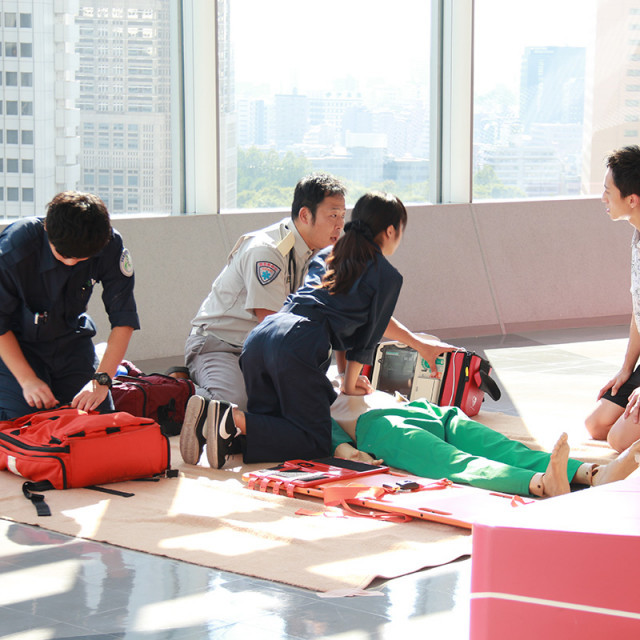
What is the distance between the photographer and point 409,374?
4.72 m

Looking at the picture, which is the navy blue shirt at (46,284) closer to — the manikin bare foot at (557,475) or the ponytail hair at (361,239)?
the ponytail hair at (361,239)

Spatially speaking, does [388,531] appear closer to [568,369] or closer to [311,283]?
[311,283]

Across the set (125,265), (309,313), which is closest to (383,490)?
(309,313)

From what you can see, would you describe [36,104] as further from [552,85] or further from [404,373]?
[552,85]

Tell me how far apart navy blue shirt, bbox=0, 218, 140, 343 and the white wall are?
2231 millimetres

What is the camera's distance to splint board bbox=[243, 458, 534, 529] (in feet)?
10.2

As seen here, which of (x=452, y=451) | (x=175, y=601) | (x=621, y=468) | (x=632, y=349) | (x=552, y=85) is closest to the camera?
(x=175, y=601)

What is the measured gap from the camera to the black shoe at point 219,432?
369 centimetres

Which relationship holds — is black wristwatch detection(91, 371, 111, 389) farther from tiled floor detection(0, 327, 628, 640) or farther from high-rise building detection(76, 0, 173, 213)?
high-rise building detection(76, 0, 173, 213)

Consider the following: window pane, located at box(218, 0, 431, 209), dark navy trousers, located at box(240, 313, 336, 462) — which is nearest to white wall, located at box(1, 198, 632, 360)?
window pane, located at box(218, 0, 431, 209)

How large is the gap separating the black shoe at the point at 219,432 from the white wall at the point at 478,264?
2409 millimetres

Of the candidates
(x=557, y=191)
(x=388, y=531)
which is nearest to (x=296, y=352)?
(x=388, y=531)

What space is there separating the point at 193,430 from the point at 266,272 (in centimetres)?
86

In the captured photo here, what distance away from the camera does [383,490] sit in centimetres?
332
